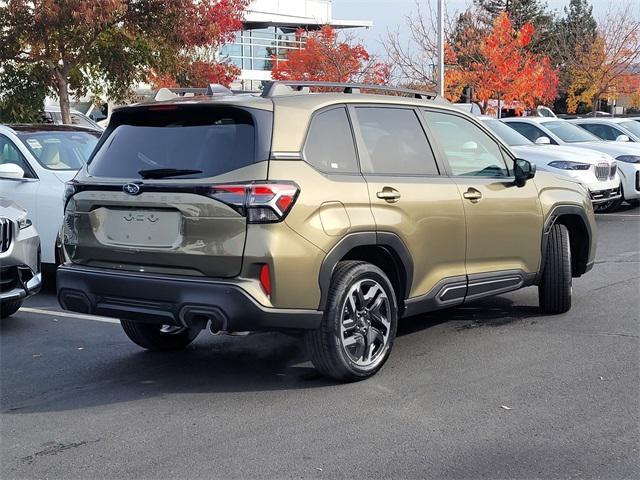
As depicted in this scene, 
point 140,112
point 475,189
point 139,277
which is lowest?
point 139,277

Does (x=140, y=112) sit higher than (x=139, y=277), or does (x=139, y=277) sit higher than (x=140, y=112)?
(x=140, y=112)

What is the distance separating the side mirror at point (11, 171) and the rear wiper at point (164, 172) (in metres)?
3.62

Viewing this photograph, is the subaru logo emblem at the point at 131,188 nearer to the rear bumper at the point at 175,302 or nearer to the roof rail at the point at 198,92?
the rear bumper at the point at 175,302

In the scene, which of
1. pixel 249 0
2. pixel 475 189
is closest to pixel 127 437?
pixel 475 189

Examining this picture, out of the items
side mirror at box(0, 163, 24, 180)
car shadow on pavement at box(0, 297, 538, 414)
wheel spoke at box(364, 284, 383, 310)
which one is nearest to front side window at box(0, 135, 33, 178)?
side mirror at box(0, 163, 24, 180)

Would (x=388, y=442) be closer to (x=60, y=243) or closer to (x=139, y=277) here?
(x=139, y=277)

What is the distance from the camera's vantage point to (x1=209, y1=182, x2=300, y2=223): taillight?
197 inches

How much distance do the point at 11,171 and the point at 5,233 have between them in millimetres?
1416

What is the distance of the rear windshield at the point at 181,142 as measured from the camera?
5.21m

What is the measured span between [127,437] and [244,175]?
5.18 ft

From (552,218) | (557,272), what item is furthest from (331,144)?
(557,272)

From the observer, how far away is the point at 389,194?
5.78 metres

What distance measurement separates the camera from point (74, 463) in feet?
14.3

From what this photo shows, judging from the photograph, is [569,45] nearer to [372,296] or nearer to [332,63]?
[332,63]
